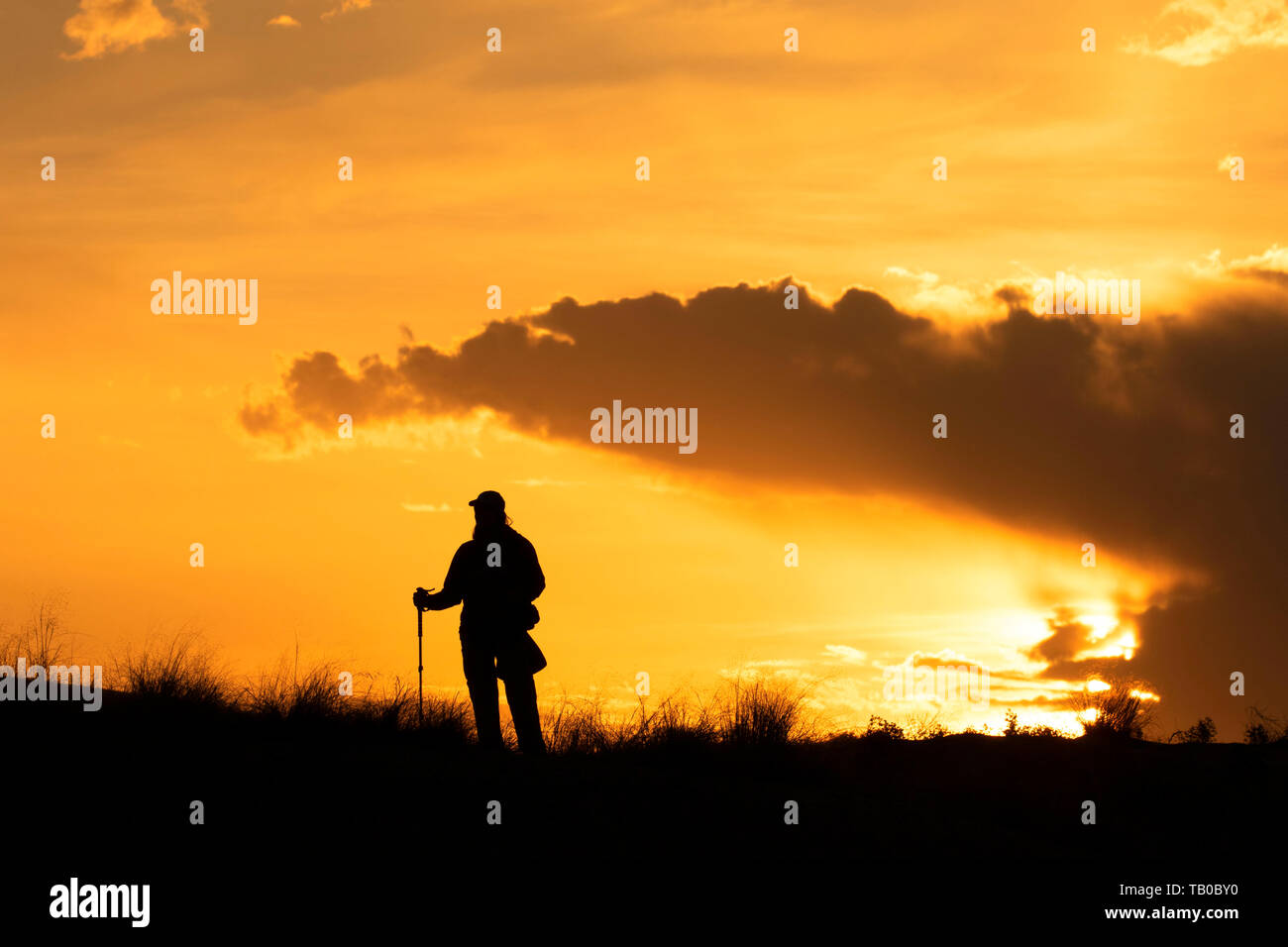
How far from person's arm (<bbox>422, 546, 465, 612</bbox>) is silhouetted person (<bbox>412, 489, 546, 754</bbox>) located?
0.6 inches

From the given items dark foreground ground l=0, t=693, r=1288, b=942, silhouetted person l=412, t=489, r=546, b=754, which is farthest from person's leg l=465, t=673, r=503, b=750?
dark foreground ground l=0, t=693, r=1288, b=942

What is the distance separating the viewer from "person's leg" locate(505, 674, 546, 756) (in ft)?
41.9

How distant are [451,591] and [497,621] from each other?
0.60 metres

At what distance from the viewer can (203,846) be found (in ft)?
27.8

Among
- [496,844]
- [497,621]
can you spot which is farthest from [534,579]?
[496,844]

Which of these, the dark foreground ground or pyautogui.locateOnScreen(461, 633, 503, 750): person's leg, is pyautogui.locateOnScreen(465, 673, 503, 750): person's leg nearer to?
pyautogui.locateOnScreen(461, 633, 503, 750): person's leg

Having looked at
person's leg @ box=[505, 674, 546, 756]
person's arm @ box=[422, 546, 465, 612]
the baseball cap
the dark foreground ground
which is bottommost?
the dark foreground ground

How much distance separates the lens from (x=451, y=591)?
1312cm

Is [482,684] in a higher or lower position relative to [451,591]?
lower

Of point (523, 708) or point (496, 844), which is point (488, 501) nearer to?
point (523, 708)

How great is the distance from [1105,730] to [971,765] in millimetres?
3304
